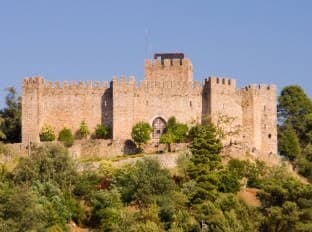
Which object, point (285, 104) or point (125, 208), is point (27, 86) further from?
point (285, 104)

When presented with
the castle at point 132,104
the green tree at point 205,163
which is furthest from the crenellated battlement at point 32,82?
the green tree at point 205,163

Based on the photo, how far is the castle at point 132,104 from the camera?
67562 millimetres

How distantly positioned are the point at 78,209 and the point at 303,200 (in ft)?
33.9

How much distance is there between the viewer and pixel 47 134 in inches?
2655

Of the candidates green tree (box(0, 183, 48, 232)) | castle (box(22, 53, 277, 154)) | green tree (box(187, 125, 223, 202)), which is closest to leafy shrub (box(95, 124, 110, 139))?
castle (box(22, 53, 277, 154))

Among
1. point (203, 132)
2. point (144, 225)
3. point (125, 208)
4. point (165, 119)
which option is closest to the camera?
point (144, 225)

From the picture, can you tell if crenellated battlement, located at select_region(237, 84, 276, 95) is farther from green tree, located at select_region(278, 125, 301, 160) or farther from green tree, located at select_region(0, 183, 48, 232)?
green tree, located at select_region(0, 183, 48, 232)

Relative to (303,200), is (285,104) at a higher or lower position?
higher

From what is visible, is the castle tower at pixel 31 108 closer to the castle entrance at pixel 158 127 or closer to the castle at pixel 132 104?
the castle at pixel 132 104

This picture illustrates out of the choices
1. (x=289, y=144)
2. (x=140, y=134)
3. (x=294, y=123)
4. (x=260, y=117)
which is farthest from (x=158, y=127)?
(x=294, y=123)

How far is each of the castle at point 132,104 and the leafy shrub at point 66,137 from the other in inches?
20.1

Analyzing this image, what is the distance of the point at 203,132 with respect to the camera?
208 ft

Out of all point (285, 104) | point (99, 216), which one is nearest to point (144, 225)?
point (99, 216)

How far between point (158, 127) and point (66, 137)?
198 inches
